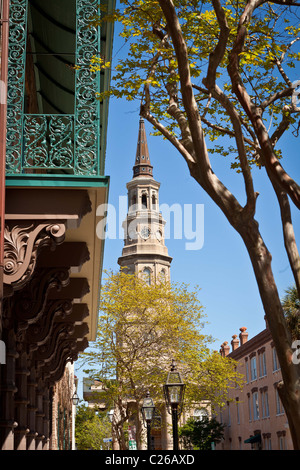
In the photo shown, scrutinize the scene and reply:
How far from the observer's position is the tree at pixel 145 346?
36.1m

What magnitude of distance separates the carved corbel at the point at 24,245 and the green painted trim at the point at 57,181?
0.47 meters

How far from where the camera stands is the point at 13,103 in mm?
8508

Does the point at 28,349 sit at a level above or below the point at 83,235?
below

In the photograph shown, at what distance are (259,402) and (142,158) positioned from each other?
9350cm

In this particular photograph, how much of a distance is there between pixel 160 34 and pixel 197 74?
941mm

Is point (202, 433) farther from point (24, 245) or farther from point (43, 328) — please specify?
point (24, 245)

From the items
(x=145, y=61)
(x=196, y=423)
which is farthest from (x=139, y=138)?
(x=145, y=61)

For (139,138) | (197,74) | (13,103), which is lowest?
(13,103)

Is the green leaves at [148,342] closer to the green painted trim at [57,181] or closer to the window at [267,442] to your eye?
the window at [267,442]

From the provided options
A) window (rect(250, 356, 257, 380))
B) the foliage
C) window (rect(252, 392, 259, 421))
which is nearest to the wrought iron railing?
window (rect(250, 356, 257, 380))

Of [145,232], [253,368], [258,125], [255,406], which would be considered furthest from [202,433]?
[258,125]

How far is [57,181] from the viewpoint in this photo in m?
8.34

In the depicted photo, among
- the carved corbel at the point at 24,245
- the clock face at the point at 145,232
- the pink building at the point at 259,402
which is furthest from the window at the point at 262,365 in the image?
the clock face at the point at 145,232
